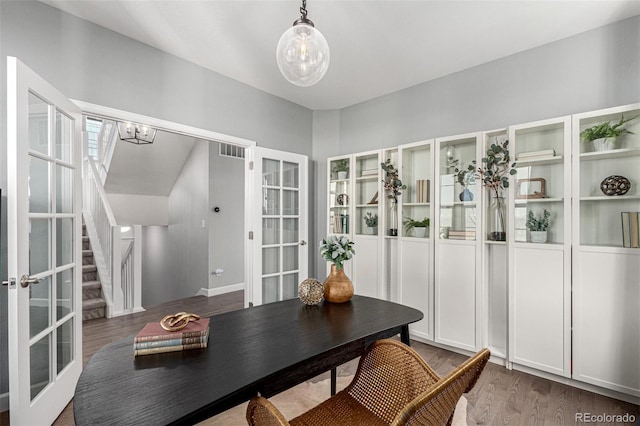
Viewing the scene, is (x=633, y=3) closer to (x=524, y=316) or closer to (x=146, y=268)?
(x=524, y=316)

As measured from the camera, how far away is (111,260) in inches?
173

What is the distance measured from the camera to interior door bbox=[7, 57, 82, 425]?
171cm

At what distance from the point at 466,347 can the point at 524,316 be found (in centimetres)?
62

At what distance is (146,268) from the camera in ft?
A: 22.0

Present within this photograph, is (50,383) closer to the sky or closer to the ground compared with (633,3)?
closer to the ground

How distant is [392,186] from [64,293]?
303 centimetres

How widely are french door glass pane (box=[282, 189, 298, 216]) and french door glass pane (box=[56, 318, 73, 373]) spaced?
234cm

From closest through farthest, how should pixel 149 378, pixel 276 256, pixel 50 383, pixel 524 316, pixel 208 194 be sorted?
pixel 149 378, pixel 50 383, pixel 524 316, pixel 276 256, pixel 208 194

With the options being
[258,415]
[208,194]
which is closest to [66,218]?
[258,415]

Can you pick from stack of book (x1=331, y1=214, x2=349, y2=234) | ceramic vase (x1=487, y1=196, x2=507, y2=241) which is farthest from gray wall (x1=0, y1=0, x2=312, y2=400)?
ceramic vase (x1=487, y1=196, x2=507, y2=241)

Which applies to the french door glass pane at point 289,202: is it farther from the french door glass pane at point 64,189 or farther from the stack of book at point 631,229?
the stack of book at point 631,229

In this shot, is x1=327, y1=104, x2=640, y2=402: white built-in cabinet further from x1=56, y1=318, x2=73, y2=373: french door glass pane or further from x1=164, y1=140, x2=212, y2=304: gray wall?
x1=164, y1=140, x2=212, y2=304: gray wall

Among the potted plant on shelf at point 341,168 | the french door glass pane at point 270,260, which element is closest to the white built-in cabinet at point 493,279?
the potted plant on shelf at point 341,168

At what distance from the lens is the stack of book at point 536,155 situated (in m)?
2.57
